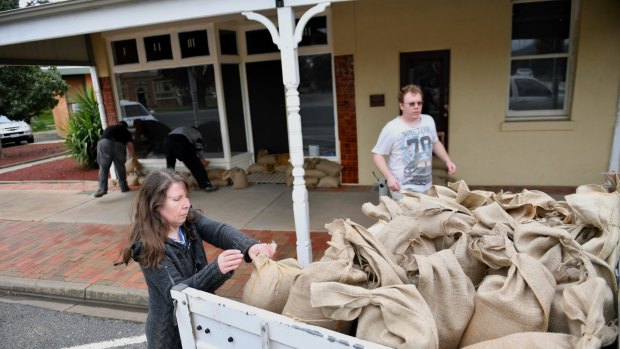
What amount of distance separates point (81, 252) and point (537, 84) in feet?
23.4

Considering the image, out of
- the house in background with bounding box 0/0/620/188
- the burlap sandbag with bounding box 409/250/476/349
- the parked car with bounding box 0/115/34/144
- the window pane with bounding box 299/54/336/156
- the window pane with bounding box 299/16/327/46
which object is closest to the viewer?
the burlap sandbag with bounding box 409/250/476/349

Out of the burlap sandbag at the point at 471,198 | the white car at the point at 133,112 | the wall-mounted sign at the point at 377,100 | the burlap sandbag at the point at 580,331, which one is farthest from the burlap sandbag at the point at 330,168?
the burlap sandbag at the point at 580,331

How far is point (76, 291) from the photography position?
4.61 m

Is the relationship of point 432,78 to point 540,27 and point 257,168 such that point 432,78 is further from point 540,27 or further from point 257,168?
point 257,168

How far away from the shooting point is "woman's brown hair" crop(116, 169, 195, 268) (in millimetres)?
2116

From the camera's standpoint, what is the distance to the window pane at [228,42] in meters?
8.14

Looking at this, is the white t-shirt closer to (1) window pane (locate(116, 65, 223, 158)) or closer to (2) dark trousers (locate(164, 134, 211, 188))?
(2) dark trousers (locate(164, 134, 211, 188))

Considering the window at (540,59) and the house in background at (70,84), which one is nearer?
the window at (540,59)

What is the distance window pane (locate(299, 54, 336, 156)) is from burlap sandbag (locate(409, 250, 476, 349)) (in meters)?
6.18

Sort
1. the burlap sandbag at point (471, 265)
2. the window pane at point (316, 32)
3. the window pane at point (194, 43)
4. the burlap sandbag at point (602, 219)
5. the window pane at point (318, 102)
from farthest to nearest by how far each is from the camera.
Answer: the window pane at point (194, 43), the window pane at point (318, 102), the window pane at point (316, 32), the burlap sandbag at point (471, 265), the burlap sandbag at point (602, 219)

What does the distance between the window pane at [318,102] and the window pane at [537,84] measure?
3014 millimetres

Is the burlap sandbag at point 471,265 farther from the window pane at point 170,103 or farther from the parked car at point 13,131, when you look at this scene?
the parked car at point 13,131

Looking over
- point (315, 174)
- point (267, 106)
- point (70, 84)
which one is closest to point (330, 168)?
point (315, 174)

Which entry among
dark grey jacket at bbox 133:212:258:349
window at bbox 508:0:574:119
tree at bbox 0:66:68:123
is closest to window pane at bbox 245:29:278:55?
window at bbox 508:0:574:119
